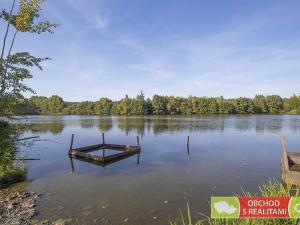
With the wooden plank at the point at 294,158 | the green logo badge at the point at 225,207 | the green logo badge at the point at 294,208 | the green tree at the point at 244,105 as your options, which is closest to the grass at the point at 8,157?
the green logo badge at the point at 225,207

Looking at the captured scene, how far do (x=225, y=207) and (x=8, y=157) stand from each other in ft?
42.4

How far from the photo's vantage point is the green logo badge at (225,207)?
8.29ft

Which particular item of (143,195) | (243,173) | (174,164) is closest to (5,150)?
(143,195)

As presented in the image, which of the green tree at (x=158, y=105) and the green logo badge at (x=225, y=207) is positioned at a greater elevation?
the green tree at (x=158, y=105)

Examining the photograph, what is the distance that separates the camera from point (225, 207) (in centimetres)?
258

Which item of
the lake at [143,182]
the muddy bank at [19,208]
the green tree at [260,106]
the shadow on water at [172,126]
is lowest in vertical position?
the lake at [143,182]

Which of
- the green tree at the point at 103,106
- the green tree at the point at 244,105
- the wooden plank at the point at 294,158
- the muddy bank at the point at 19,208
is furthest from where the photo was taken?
the green tree at the point at 103,106

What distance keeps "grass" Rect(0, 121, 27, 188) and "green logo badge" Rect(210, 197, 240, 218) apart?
1191 centimetres

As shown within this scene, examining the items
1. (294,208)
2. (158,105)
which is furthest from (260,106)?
(294,208)

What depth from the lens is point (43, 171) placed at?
54.7ft

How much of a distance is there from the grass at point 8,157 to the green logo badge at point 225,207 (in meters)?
11.9

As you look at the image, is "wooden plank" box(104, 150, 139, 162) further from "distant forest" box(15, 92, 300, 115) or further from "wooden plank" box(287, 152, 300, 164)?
"distant forest" box(15, 92, 300, 115)

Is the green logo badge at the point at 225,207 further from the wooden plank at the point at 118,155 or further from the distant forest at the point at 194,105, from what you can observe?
the distant forest at the point at 194,105

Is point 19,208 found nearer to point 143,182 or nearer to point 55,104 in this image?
point 143,182
